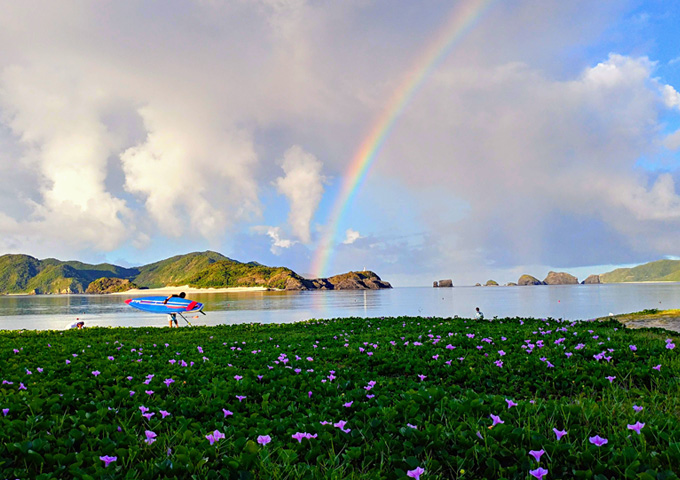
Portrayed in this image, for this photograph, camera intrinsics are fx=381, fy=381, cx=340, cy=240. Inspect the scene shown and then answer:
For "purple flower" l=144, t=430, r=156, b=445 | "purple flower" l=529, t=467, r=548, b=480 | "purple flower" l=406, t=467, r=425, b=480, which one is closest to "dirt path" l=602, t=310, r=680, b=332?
"purple flower" l=529, t=467, r=548, b=480

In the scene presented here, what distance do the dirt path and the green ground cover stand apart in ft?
35.5

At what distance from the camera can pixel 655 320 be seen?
1820 centimetres

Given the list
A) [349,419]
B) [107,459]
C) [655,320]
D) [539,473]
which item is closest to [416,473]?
[539,473]

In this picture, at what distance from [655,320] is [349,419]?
20.4 m

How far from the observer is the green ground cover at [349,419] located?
3.02 m

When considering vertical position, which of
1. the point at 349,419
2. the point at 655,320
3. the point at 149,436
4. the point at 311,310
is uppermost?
the point at 149,436

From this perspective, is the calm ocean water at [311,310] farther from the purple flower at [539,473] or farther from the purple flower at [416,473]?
the purple flower at [539,473]

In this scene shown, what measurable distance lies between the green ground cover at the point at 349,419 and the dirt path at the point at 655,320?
35.5 feet

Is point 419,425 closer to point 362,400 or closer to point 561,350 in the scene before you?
point 362,400

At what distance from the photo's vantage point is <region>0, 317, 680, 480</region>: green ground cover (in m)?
3.02

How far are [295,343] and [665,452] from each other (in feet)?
31.5

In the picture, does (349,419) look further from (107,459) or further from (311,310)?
(311,310)

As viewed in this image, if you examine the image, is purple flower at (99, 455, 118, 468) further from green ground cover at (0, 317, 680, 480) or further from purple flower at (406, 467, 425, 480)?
purple flower at (406, 467, 425, 480)

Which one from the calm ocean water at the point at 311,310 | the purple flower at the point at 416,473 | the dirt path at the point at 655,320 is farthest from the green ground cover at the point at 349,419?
the calm ocean water at the point at 311,310
